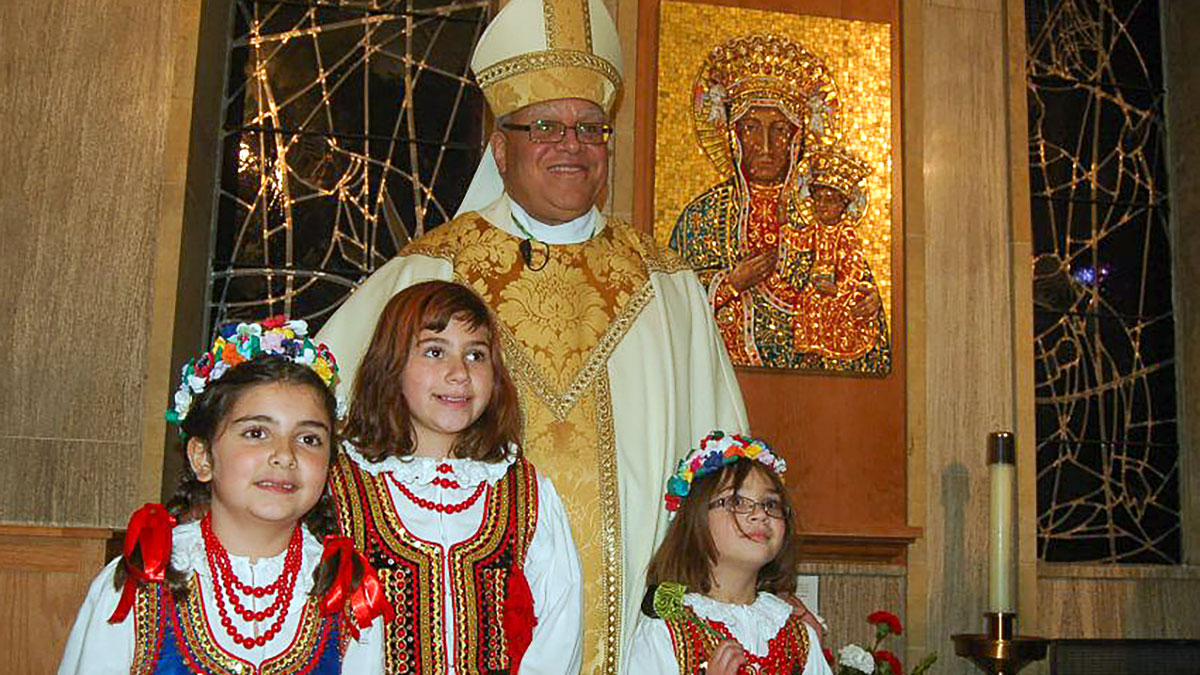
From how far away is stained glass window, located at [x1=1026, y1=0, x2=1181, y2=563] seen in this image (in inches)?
238

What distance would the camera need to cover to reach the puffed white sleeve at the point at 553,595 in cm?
304

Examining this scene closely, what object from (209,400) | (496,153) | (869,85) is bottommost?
(209,400)

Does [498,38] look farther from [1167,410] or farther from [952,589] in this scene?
[1167,410]

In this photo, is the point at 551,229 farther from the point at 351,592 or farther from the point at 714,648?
the point at 351,592

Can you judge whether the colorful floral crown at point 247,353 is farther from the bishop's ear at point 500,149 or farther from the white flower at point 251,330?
the bishop's ear at point 500,149

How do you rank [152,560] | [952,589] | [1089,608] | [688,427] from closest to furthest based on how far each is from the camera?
[152,560]
[688,427]
[952,589]
[1089,608]

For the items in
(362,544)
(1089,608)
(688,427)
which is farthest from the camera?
(1089,608)

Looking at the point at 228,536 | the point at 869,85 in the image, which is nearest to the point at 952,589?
the point at 869,85

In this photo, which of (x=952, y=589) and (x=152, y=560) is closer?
(x=152, y=560)

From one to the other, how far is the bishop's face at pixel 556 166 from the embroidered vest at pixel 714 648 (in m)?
1.15

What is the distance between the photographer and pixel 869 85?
5.56 m

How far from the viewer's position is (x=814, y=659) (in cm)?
347

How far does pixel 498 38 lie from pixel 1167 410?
11.9 ft

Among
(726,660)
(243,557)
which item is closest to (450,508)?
(243,557)
